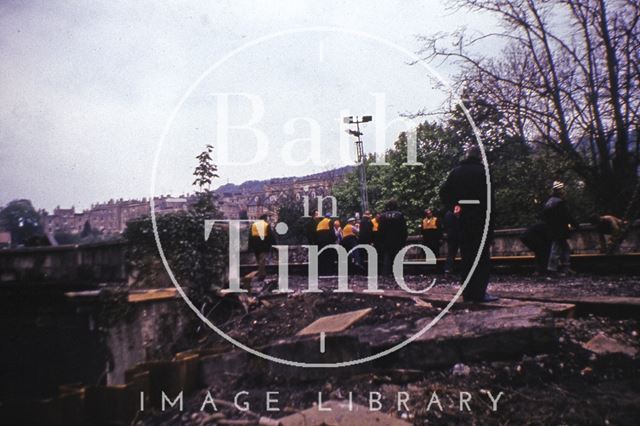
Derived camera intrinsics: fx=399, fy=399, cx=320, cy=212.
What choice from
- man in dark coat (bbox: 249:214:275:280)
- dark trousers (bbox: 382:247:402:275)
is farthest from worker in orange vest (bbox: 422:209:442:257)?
man in dark coat (bbox: 249:214:275:280)

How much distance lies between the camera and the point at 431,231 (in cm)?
1188

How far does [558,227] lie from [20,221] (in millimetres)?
10340

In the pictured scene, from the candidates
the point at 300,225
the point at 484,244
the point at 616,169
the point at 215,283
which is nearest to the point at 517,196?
the point at 616,169

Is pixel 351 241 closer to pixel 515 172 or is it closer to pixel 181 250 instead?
pixel 181 250

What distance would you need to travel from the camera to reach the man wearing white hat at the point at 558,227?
24.9 ft

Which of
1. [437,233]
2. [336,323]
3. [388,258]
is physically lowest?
[336,323]

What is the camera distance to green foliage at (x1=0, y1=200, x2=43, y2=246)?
22.9ft

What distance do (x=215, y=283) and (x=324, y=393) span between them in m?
3.53

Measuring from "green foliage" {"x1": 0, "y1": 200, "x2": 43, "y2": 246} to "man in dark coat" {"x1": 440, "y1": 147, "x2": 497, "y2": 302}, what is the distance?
6.98 m

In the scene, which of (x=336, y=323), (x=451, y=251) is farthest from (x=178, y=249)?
(x=451, y=251)

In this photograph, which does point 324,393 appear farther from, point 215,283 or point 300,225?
point 300,225

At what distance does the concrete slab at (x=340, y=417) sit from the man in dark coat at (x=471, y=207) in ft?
8.19

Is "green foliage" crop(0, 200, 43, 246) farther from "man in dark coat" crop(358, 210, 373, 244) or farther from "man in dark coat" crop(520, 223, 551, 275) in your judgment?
"man in dark coat" crop(520, 223, 551, 275)

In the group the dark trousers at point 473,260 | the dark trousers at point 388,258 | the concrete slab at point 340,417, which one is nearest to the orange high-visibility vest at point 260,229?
the dark trousers at point 388,258
